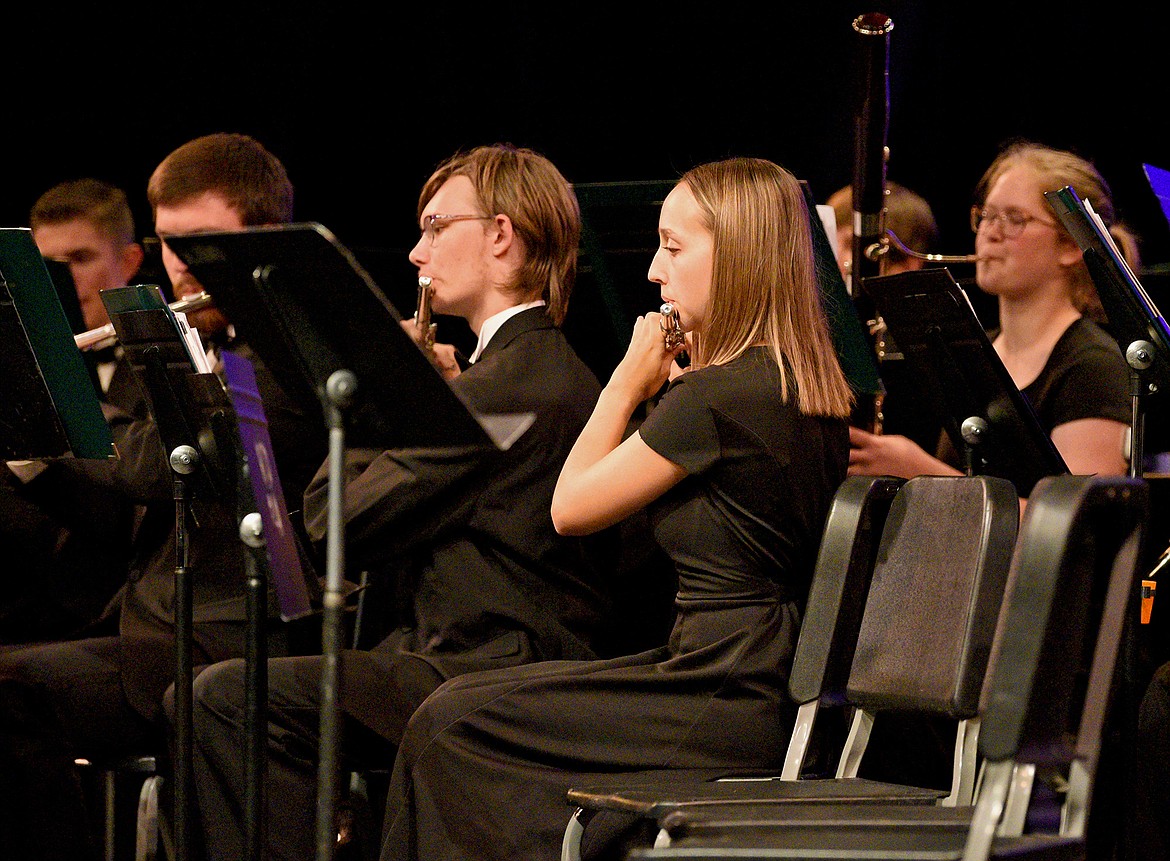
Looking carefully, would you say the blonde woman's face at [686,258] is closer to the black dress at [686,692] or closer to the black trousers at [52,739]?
the black dress at [686,692]

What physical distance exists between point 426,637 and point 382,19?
300 centimetres

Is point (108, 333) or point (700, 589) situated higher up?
point (108, 333)

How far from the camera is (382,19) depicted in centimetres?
489

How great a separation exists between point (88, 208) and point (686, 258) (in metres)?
2.30

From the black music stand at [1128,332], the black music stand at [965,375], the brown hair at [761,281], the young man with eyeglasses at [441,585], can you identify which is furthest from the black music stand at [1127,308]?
the young man with eyeglasses at [441,585]

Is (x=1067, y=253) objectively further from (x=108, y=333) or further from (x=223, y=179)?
(x=108, y=333)

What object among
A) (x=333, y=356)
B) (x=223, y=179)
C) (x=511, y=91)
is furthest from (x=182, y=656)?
(x=511, y=91)

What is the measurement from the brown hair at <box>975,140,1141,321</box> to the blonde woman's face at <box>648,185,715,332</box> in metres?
1.18

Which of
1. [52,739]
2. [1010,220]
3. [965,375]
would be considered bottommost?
[52,739]

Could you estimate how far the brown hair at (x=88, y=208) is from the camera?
389 cm

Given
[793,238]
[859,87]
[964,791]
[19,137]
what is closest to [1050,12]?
[859,87]

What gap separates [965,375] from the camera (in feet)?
7.95

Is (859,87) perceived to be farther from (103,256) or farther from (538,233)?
(103,256)

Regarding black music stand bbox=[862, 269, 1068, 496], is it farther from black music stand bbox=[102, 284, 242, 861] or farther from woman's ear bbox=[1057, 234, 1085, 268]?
black music stand bbox=[102, 284, 242, 861]
